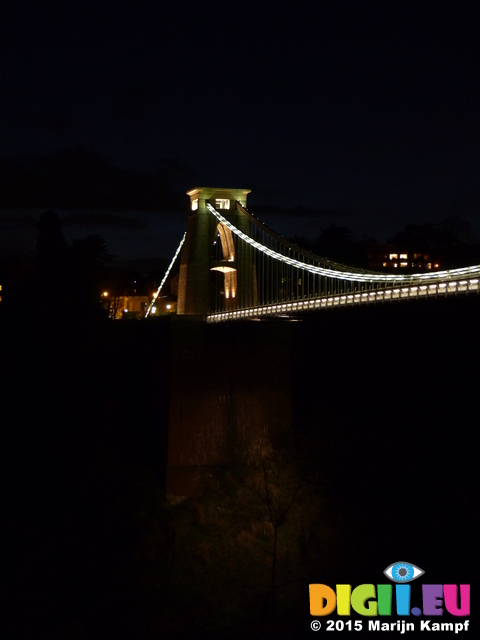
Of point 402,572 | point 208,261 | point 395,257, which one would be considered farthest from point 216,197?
point 395,257

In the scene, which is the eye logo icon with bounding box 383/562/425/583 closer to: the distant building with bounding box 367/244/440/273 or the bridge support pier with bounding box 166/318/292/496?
the bridge support pier with bounding box 166/318/292/496

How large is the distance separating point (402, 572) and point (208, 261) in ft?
39.0

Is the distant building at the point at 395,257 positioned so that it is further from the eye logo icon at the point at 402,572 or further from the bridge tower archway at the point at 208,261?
the eye logo icon at the point at 402,572

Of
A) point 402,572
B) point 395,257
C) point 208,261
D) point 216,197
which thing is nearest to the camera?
point 402,572

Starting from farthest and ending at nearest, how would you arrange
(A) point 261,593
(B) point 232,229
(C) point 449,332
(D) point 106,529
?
(C) point 449,332, (B) point 232,229, (A) point 261,593, (D) point 106,529

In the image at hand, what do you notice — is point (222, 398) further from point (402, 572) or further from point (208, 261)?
point (402, 572)

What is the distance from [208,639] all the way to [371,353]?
14.6m

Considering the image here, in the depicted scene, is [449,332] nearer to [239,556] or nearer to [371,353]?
[371,353]

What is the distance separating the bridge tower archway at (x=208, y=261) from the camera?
21594 millimetres

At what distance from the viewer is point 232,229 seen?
2114 centimetres

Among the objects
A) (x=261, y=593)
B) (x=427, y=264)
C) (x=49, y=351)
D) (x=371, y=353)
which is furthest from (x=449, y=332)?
(x=427, y=264)

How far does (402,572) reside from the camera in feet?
42.4

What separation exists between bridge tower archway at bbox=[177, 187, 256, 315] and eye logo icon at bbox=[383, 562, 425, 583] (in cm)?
1011

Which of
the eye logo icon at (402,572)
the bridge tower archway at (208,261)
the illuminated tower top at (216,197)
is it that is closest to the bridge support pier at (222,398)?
the bridge tower archway at (208,261)
